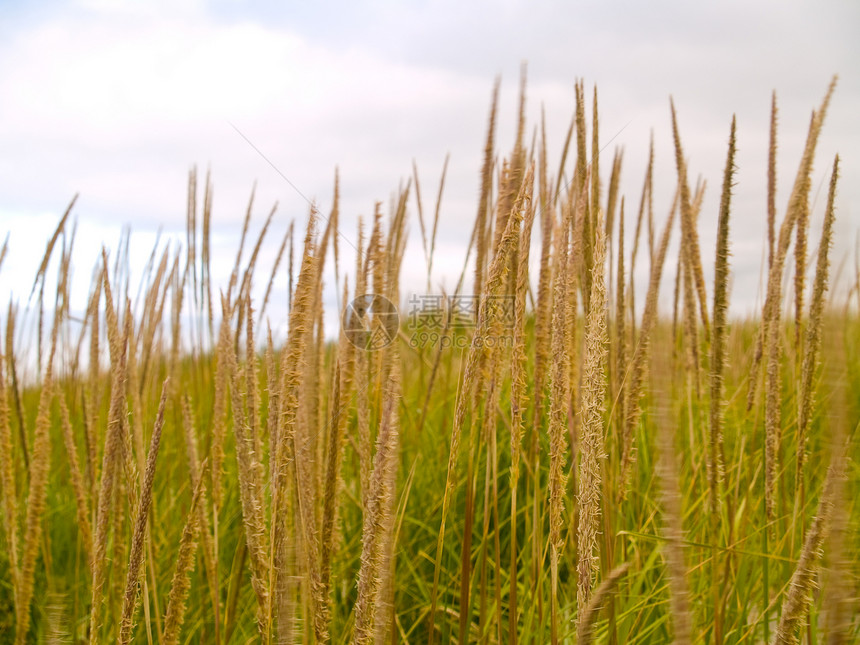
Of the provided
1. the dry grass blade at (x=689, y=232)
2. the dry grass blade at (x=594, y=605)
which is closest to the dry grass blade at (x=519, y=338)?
the dry grass blade at (x=594, y=605)

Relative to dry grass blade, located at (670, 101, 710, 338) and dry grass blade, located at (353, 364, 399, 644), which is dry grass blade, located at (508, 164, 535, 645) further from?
dry grass blade, located at (670, 101, 710, 338)

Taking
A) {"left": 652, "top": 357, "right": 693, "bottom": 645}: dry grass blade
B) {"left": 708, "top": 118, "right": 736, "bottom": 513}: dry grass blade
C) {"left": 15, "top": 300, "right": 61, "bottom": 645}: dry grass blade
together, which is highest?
{"left": 708, "top": 118, "right": 736, "bottom": 513}: dry grass blade

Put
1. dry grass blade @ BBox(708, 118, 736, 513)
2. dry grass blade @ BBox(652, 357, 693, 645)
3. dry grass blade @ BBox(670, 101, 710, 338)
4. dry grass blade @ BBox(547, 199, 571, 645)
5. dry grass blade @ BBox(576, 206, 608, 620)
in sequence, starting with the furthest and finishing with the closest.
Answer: dry grass blade @ BBox(670, 101, 710, 338)
dry grass blade @ BBox(708, 118, 736, 513)
dry grass blade @ BBox(547, 199, 571, 645)
dry grass blade @ BBox(576, 206, 608, 620)
dry grass blade @ BBox(652, 357, 693, 645)

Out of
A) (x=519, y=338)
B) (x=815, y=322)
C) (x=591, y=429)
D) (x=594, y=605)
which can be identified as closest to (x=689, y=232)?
(x=815, y=322)

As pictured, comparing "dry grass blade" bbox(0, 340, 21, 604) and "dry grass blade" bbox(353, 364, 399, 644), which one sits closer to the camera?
"dry grass blade" bbox(353, 364, 399, 644)

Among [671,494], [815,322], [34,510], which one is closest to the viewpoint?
[671,494]

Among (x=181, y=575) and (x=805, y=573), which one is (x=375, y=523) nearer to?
(x=181, y=575)

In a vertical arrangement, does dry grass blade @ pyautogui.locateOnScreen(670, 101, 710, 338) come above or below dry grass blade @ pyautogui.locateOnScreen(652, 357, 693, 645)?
above

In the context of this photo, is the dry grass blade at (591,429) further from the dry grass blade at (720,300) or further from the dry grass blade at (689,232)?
the dry grass blade at (689,232)

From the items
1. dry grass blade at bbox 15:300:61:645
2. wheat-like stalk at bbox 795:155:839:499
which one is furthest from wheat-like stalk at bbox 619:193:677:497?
dry grass blade at bbox 15:300:61:645

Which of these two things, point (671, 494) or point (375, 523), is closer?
point (671, 494)

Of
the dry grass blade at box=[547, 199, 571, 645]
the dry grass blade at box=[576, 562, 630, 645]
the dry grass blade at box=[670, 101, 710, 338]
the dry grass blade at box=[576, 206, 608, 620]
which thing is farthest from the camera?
the dry grass blade at box=[670, 101, 710, 338]

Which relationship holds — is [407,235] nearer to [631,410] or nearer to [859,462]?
[631,410]

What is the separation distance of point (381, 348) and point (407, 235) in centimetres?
82
